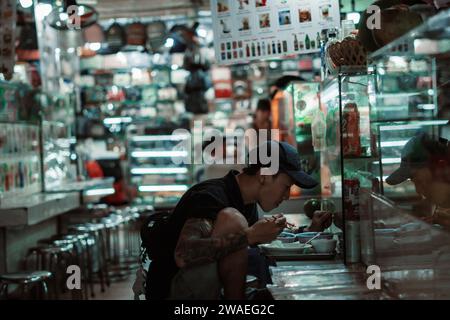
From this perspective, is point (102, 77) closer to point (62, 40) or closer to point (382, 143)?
point (62, 40)

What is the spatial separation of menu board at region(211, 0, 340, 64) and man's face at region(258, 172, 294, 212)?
6.06 feet

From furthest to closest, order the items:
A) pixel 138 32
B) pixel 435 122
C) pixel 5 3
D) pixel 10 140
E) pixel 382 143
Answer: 1. pixel 138 32
2. pixel 10 140
3. pixel 5 3
4. pixel 435 122
5. pixel 382 143

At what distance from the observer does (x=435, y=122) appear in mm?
3742

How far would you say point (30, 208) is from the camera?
21.6 feet

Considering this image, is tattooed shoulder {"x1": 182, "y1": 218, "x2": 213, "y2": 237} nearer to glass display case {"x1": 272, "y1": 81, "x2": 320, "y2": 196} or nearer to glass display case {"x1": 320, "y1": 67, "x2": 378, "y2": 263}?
glass display case {"x1": 320, "y1": 67, "x2": 378, "y2": 263}

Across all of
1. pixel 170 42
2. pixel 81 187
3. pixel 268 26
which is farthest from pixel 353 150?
pixel 170 42

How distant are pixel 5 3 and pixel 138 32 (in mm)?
3414

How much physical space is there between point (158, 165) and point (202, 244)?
936 centimetres

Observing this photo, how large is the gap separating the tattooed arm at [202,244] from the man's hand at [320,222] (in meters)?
1.27

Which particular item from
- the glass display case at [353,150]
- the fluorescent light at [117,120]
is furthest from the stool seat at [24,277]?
the fluorescent light at [117,120]

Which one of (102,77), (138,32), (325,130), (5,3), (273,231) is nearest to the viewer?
(273,231)

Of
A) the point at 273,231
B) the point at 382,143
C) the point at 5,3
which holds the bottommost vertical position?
the point at 273,231

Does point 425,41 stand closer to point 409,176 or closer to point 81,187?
point 409,176
